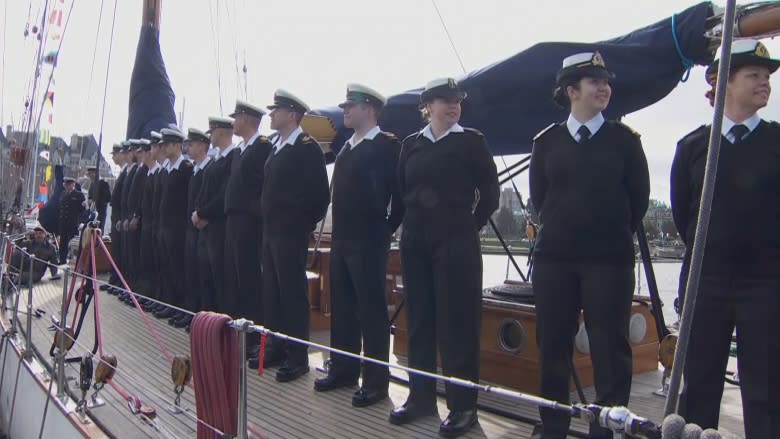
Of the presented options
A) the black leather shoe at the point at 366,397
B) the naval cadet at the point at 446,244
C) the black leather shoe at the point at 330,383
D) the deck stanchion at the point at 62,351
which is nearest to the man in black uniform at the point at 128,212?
the deck stanchion at the point at 62,351

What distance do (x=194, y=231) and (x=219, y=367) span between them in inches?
130

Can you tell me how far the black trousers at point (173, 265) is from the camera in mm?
5852

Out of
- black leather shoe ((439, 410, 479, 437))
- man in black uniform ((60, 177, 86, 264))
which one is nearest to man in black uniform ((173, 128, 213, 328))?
black leather shoe ((439, 410, 479, 437))

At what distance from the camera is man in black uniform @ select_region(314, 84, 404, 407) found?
3.48 meters

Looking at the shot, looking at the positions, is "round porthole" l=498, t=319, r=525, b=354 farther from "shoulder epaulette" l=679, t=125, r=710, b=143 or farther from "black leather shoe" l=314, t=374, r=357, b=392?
"shoulder epaulette" l=679, t=125, r=710, b=143

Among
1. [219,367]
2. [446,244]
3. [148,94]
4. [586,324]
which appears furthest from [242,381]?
[148,94]

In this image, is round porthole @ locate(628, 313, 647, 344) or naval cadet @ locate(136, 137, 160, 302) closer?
round porthole @ locate(628, 313, 647, 344)

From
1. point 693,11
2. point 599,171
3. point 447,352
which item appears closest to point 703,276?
point 599,171

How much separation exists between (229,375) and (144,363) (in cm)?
235

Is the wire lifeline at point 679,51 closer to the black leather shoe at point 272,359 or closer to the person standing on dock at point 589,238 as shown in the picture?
the person standing on dock at point 589,238

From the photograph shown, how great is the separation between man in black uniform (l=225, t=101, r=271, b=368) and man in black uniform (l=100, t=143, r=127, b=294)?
3.33 metres

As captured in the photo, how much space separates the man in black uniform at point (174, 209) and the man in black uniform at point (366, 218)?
268 centimetres

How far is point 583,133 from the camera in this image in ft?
8.25

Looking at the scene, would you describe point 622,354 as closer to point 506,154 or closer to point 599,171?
point 599,171
